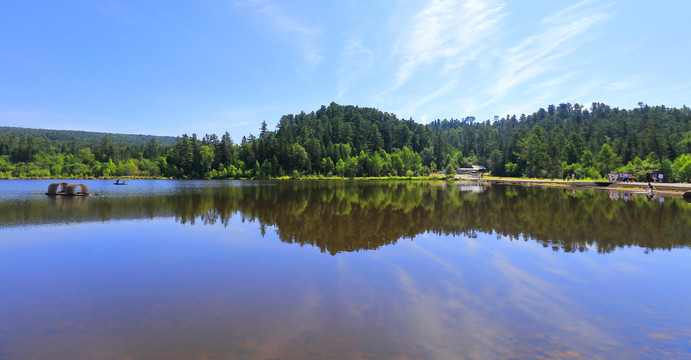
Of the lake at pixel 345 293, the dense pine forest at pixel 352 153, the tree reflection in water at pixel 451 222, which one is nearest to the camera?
the lake at pixel 345 293

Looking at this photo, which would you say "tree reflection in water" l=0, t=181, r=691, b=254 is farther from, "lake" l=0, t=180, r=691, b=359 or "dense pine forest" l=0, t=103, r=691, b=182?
"dense pine forest" l=0, t=103, r=691, b=182

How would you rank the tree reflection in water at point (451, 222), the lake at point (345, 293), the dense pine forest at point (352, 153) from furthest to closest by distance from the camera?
1. the dense pine forest at point (352, 153)
2. the tree reflection in water at point (451, 222)
3. the lake at point (345, 293)

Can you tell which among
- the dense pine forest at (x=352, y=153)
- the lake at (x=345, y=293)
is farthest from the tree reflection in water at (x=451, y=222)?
the dense pine forest at (x=352, y=153)

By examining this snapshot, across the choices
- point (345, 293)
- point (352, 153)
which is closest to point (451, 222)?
point (345, 293)

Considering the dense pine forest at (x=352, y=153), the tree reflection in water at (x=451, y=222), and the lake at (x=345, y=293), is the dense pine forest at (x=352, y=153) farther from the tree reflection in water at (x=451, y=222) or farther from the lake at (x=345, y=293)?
the lake at (x=345, y=293)

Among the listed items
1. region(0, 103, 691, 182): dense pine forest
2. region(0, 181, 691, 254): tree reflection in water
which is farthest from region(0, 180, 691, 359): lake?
region(0, 103, 691, 182): dense pine forest

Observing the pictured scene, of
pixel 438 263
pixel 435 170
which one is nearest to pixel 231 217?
pixel 438 263

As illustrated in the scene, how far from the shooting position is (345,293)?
1014 cm

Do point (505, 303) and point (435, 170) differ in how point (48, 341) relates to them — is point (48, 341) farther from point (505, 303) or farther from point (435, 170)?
point (435, 170)

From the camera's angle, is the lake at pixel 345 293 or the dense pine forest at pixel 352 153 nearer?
the lake at pixel 345 293

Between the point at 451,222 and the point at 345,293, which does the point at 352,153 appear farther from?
the point at 345,293

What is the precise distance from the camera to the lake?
7.01 metres

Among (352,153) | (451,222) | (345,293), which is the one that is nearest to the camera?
(345,293)

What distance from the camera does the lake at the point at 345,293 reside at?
7008mm
